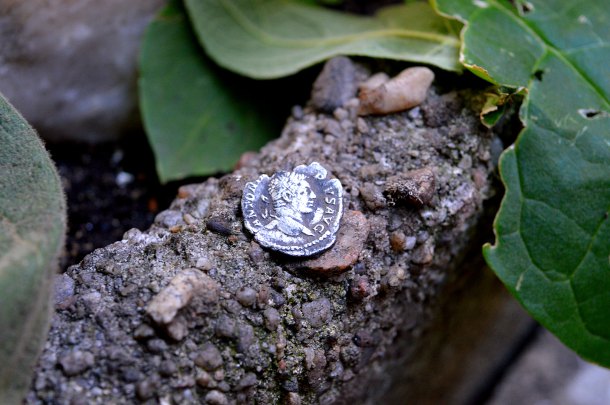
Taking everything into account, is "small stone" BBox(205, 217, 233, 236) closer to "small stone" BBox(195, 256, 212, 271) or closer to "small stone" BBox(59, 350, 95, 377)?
"small stone" BBox(195, 256, 212, 271)

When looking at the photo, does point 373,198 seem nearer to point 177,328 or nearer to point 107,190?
point 177,328

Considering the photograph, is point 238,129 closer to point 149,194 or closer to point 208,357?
point 149,194

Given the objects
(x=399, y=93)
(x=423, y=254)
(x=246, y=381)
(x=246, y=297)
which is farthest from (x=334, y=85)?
(x=246, y=381)

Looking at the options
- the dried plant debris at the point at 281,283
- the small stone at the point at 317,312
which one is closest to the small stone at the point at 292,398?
the dried plant debris at the point at 281,283

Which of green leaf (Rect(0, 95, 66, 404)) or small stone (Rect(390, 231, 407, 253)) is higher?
green leaf (Rect(0, 95, 66, 404))

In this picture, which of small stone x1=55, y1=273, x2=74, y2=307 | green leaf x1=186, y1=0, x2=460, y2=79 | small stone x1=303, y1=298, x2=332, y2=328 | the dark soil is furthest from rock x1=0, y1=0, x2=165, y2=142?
small stone x1=303, y1=298, x2=332, y2=328

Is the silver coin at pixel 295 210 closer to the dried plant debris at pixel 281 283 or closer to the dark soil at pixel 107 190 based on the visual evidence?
the dried plant debris at pixel 281 283
